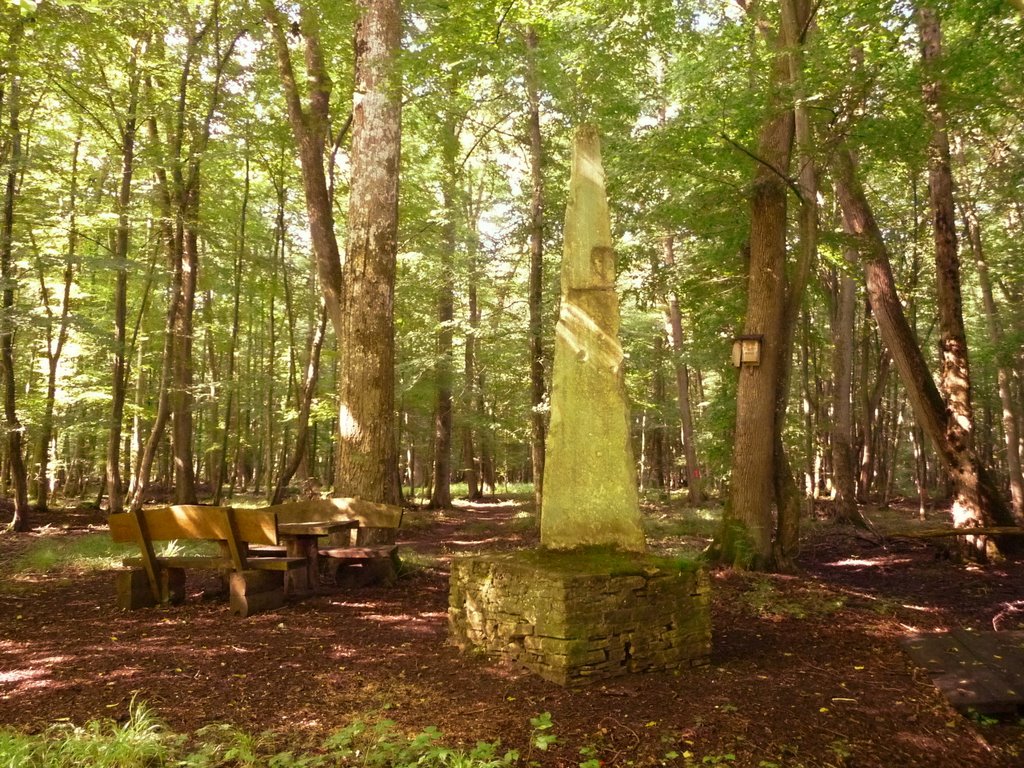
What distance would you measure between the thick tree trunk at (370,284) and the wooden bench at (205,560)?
1.46 metres

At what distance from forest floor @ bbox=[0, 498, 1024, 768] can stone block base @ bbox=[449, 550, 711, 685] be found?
14cm

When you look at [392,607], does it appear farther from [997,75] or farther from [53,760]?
[997,75]

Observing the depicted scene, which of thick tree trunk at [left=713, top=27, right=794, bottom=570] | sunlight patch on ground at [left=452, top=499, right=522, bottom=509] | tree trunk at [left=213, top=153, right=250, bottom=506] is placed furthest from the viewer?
sunlight patch on ground at [left=452, top=499, right=522, bottom=509]

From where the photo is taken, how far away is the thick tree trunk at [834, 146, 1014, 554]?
Result: 34.8 ft

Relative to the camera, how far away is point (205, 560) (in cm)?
672

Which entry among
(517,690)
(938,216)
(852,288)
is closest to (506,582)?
(517,690)

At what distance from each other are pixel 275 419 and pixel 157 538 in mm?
18076

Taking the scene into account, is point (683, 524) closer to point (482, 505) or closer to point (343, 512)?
point (482, 505)

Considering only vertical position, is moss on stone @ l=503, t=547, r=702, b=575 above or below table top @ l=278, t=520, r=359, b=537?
below

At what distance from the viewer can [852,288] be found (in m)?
17.1

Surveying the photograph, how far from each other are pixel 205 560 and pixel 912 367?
35.6 feet

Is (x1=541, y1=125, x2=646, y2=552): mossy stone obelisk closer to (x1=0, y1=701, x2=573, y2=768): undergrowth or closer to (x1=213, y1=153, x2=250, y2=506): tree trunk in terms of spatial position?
(x1=0, y1=701, x2=573, y2=768): undergrowth

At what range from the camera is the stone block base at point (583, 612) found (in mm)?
4465

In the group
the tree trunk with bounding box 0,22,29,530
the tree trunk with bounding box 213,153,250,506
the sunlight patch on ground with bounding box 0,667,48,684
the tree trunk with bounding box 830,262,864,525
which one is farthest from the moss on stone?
the tree trunk with bounding box 213,153,250,506
